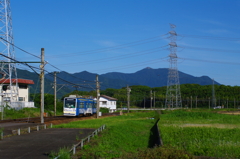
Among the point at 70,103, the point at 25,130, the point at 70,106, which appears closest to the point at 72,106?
the point at 70,106

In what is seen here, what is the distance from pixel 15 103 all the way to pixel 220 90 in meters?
91.0

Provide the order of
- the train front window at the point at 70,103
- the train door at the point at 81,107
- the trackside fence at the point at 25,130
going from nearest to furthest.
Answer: the trackside fence at the point at 25,130
the train front window at the point at 70,103
the train door at the point at 81,107

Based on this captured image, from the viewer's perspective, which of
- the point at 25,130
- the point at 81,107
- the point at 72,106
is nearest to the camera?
the point at 25,130

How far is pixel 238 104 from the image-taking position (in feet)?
387

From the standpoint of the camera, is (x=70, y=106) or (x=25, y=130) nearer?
(x=25, y=130)

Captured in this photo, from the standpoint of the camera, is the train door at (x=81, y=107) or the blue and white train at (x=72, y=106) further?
the train door at (x=81, y=107)

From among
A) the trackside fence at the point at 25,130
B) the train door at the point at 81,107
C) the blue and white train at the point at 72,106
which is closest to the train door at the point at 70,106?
the blue and white train at the point at 72,106

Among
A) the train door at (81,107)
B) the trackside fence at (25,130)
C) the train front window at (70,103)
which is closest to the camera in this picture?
the trackside fence at (25,130)

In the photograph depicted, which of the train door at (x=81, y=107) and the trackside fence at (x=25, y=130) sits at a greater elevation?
the train door at (x=81, y=107)

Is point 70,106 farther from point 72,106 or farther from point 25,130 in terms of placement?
point 25,130

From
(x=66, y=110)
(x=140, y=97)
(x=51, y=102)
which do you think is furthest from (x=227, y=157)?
(x=140, y=97)

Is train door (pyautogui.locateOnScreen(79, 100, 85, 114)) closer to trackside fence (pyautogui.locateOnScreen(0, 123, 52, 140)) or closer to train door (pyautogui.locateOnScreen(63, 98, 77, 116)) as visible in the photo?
train door (pyautogui.locateOnScreen(63, 98, 77, 116))

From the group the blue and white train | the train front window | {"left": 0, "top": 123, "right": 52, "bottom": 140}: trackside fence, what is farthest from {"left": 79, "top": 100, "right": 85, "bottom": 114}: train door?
{"left": 0, "top": 123, "right": 52, "bottom": 140}: trackside fence

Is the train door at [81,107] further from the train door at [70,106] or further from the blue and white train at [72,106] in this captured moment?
the train door at [70,106]
